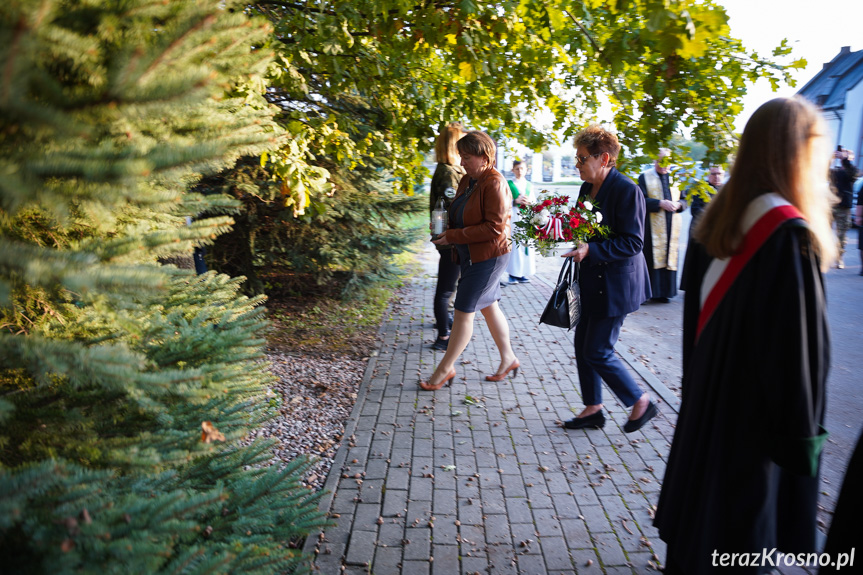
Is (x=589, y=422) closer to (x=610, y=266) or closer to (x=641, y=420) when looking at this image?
(x=641, y=420)

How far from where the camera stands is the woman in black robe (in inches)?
80.7

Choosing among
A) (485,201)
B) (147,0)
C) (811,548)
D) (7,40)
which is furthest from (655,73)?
(7,40)

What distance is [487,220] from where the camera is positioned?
15.8 feet

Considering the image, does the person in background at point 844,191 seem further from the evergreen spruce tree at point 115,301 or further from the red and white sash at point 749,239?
the evergreen spruce tree at point 115,301

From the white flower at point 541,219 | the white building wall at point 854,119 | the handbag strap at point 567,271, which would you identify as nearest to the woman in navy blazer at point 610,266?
the handbag strap at point 567,271

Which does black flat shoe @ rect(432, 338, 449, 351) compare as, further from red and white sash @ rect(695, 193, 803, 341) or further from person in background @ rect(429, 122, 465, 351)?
red and white sash @ rect(695, 193, 803, 341)

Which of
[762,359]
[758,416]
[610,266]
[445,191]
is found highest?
[445,191]

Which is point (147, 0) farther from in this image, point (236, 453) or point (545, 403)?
point (545, 403)

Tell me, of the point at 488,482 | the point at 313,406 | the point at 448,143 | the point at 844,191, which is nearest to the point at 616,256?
the point at 488,482

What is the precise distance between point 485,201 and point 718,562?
3177 mm

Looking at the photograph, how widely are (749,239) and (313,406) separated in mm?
3921

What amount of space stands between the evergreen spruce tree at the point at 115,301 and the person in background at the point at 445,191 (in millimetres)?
4118

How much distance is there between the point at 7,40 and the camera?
1.07 metres

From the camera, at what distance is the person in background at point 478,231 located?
479 centimetres
